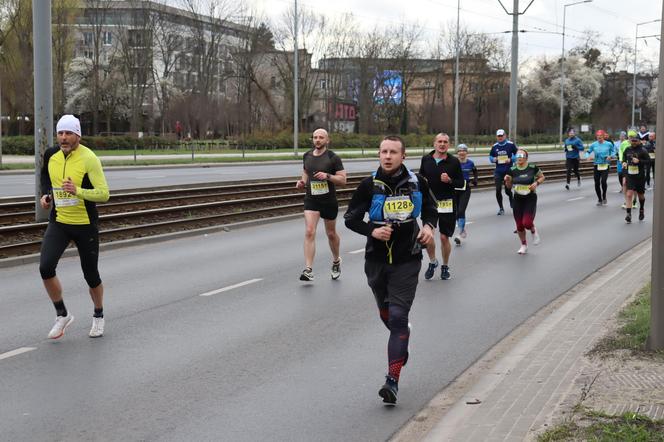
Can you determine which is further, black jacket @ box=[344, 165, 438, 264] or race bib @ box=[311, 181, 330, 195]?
race bib @ box=[311, 181, 330, 195]

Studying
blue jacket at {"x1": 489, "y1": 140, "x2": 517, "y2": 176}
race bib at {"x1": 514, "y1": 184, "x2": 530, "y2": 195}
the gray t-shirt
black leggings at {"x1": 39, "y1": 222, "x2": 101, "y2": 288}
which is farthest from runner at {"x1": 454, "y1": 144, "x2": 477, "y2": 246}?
black leggings at {"x1": 39, "y1": 222, "x2": 101, "y2": 288}

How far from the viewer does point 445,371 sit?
6926 millimetres

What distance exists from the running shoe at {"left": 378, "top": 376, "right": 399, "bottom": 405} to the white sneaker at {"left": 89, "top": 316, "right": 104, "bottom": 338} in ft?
10.3

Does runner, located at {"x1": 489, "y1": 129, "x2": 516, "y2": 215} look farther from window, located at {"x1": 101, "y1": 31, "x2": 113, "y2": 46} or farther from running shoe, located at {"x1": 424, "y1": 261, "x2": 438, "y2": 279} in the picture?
window, located at {"x1": 101, "y1": 31, "x2": 113, "y2": 46}

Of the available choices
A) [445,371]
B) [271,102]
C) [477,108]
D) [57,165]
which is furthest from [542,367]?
[477,108]

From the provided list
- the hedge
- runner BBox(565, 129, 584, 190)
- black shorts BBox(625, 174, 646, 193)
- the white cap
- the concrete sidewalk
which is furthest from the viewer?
the hedge

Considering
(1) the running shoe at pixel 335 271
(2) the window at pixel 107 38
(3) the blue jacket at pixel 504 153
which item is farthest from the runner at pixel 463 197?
(2) the window at pixel 107 38

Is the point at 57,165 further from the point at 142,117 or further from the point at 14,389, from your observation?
the point at 142,117

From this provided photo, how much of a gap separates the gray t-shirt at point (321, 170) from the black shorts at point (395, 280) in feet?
15.7

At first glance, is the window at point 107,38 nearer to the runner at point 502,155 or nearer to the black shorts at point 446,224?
the runner at point 502,155

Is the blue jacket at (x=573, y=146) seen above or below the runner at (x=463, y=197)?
above

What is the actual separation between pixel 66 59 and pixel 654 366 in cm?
6303

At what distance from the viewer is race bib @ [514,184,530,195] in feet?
47.3

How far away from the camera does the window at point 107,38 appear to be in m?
73.8
